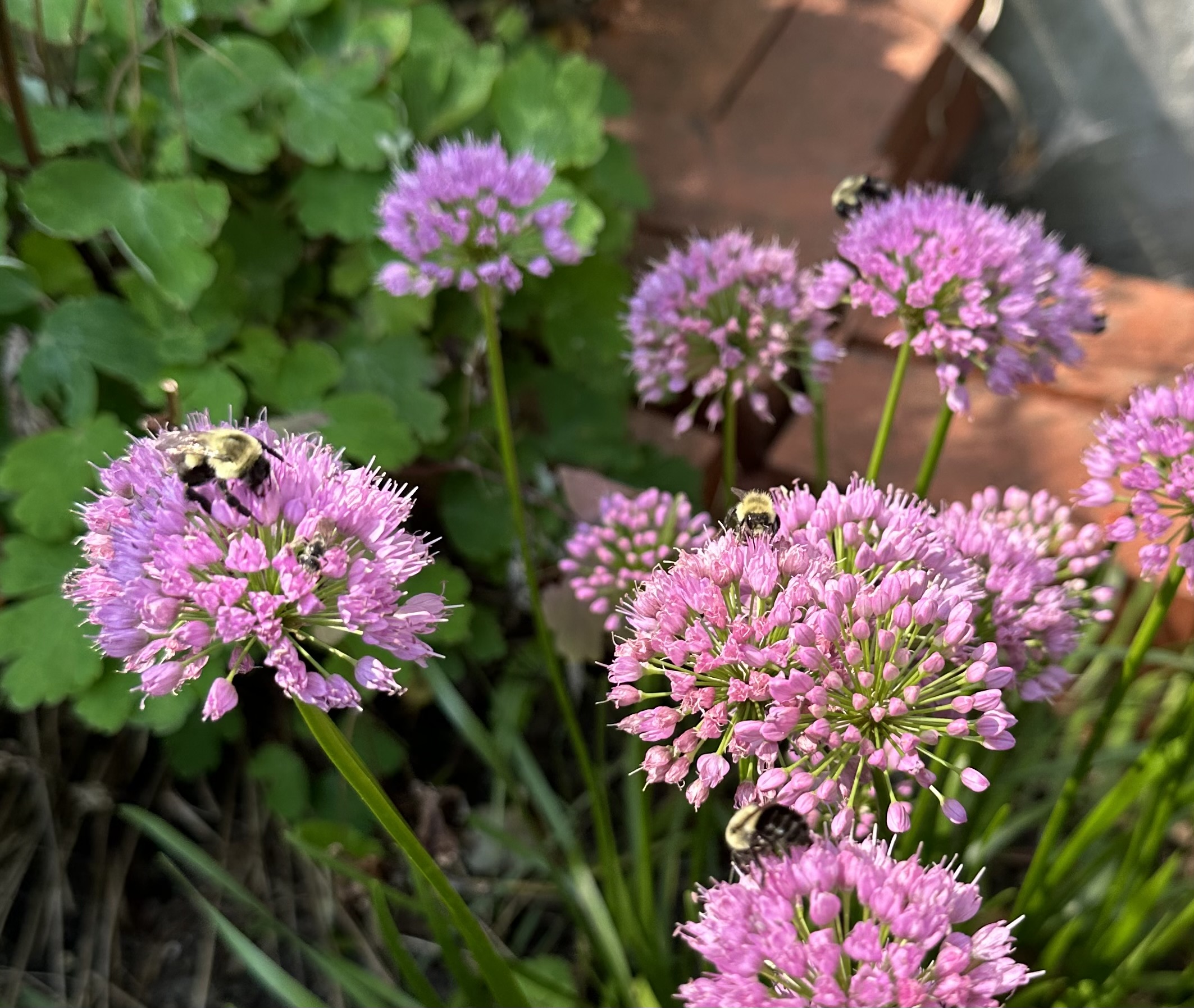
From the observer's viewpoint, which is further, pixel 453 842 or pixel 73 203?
pixel 453 842

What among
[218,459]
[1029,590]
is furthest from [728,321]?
[218,459]

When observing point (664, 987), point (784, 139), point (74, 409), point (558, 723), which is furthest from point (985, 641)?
point (784, 139)

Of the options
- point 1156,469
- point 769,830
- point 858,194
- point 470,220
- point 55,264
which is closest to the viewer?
point 769,830

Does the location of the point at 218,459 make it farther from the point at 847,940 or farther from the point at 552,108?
the point at 552,108

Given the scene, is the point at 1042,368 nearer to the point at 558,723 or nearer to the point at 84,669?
the point at 558,723

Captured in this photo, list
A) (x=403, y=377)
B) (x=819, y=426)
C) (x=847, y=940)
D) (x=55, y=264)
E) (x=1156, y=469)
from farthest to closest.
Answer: (x=403, y=377) → (x=55, y=264) → (x=819, y=426) → (x=1156, y=469) → (x=847, y=940)

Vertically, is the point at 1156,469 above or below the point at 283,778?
above

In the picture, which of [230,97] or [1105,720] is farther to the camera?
[230,97]
